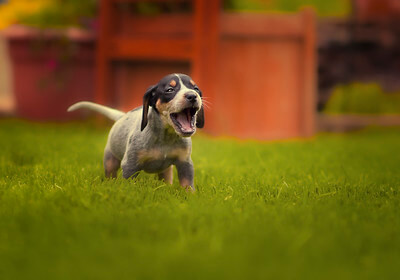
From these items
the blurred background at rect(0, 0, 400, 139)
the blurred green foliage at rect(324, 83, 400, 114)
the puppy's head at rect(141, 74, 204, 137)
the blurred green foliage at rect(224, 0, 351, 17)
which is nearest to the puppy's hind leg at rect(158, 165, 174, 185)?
the puppy's head at rect(141, 74, 204, 137)

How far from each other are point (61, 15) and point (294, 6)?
4.83 m

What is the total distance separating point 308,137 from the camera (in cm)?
710

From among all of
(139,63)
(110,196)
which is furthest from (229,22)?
(110,196)

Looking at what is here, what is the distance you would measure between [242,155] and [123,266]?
3.22 m

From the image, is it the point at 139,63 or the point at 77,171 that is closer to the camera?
the point at 77,171

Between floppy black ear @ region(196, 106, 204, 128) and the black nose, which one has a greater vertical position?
the black nose

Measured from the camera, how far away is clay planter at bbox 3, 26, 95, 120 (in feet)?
25.0

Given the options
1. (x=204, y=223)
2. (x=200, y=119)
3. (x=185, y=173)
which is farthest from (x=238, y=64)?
(x=204, y=223)

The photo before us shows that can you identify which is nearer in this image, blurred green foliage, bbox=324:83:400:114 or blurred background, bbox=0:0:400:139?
→ blurred background, bbox=0:0:400:139

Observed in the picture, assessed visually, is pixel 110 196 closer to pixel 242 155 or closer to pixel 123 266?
pixel 123 266

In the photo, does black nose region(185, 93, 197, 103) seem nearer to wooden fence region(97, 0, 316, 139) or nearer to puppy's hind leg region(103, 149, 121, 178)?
puppy's hind leg region(103, 149, 121, 178)

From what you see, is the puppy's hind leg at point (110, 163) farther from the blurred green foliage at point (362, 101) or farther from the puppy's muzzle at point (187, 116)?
the blurred green foliage at point (362, 101)

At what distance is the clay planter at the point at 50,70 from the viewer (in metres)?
7.63

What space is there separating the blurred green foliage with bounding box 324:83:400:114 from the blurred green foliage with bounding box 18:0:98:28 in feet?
15.7
